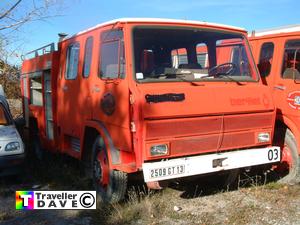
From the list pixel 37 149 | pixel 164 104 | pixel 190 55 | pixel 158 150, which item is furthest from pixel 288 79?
pixel 37 149

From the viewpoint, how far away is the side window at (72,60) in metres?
6.93

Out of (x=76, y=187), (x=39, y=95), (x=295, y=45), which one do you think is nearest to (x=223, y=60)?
(x=295, y=45)

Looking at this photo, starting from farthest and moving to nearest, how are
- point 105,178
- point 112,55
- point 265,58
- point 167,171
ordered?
point 265,58 → point 105,178 → point 112,55 → point 167,171

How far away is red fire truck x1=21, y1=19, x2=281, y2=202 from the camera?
5141mm

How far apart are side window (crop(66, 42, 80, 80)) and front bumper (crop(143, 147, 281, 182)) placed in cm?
259

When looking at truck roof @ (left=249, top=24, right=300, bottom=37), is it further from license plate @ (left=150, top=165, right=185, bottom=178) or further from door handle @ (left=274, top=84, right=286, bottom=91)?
license plate @ (left=150, top=165, right=185, bottom=178)

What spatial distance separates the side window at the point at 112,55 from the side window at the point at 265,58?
2395 mm

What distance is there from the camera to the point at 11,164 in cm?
729

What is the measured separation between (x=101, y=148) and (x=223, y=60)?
217 centimetres

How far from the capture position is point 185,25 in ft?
19.3

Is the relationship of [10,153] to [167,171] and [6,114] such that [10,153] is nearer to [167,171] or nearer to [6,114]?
[6,114]

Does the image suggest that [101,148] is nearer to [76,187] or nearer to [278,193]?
[76,187]

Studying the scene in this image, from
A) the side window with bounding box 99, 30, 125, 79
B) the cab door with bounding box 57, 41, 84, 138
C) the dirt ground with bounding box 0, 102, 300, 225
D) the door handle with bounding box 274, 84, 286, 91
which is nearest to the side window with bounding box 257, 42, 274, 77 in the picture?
the door handle with bounding box 274, 84, 286, 91

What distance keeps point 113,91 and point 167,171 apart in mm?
1274
